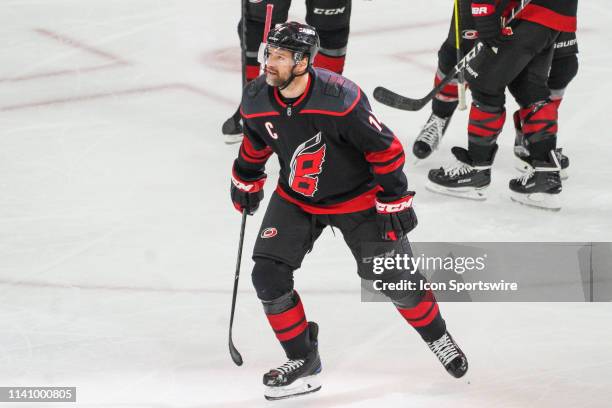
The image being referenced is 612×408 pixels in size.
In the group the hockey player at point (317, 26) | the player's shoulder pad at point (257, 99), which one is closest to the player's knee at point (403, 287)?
the player's shoulder pad at point (257, 99)

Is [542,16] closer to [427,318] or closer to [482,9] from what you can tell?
[482,9]

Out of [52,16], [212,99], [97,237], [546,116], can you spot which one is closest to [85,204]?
[97,237]

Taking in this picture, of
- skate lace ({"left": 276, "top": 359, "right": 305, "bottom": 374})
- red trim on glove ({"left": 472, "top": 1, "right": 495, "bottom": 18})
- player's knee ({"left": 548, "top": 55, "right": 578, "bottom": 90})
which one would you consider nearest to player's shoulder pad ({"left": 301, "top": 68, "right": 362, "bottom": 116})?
skate lace ({"left": 276, "top": 359, "right": 305, "bottom": 374})

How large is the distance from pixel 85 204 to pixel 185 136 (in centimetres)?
84

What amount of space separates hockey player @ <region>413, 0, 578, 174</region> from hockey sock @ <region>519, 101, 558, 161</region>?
237 millimetres

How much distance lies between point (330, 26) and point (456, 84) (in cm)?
64

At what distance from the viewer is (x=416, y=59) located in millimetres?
6328

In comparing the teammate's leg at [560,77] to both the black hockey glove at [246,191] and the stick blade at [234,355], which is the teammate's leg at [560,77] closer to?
the black hockey glove at [246,191]

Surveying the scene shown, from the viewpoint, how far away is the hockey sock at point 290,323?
3.21m

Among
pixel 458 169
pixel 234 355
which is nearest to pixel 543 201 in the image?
pixel 458 169

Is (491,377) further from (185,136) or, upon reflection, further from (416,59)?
(416,59)

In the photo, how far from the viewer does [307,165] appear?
3146mm

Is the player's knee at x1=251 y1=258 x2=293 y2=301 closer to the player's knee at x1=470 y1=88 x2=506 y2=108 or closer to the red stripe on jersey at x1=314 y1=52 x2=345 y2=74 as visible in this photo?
the player's knee at x1=470 y1=88 x2=506 y2=108

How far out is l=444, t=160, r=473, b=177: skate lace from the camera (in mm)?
4676
